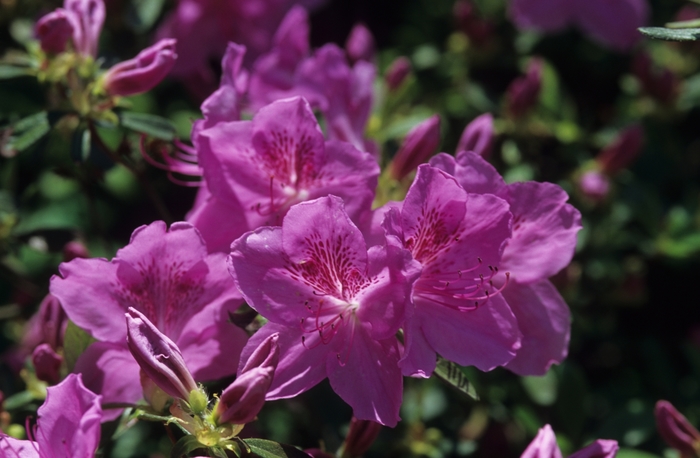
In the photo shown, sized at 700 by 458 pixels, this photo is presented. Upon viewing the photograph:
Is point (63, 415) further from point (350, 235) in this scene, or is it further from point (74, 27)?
point (74, 27)

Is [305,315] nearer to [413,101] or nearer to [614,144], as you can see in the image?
[614,144]

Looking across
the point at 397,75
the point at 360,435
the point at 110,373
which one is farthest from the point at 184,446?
the point at 397,75

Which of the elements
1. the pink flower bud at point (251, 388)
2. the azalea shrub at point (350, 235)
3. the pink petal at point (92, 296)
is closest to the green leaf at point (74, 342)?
the azalea shrub at point (350, 235)

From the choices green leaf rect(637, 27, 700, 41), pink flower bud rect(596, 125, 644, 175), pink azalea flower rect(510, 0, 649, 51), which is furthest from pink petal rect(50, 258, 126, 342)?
pink azalea flower rect(510, 0, 649, 51)

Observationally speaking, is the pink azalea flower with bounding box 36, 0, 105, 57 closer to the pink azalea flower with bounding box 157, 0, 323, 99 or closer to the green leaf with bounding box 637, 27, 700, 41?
the pink azalea flower with bounding box 157, 0, 323, 99

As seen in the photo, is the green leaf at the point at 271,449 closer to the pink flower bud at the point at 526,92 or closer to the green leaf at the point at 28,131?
the green leaf at the point at 28,131

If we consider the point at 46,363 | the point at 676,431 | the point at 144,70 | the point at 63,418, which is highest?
the point at 144,70
